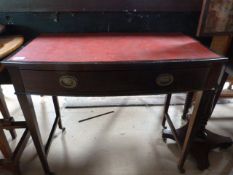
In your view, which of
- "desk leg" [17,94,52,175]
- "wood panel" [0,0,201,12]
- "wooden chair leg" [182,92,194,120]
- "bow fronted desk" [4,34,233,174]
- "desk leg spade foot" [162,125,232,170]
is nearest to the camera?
"bow fronted desk" [4,34,233,174]

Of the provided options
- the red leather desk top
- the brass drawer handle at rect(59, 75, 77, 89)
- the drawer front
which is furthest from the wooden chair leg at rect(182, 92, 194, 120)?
the brass drawer handle at rect(59, 75, 77, 89)

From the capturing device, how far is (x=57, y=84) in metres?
0.70

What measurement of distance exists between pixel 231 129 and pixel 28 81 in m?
1.49

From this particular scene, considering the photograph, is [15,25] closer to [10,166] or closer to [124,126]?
[10,166]

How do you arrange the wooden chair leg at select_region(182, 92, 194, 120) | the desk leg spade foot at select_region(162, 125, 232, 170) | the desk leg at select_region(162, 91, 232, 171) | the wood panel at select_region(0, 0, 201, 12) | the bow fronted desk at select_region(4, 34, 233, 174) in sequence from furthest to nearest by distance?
1. the wooden chair leg at select_region(182, 92, 194, 120)
2. the desk leg spade foot at select_region(162, 125, 232, 170)
3. the desk leg at select_region(162, 91, 232, 171)
4. the wood panel at select_region(0, 0, 201, 12)
5. the bow fronted desk at select_region(4, 34, 233, 174)

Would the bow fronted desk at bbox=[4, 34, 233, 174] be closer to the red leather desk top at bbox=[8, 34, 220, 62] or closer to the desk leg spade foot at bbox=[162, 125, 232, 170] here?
the red leather desk top at bbox=[8, 34, 220, 62]

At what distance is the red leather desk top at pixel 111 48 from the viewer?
68cm

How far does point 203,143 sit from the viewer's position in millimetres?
1245

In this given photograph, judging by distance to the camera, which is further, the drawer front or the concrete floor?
the concrete floor

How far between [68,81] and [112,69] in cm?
17

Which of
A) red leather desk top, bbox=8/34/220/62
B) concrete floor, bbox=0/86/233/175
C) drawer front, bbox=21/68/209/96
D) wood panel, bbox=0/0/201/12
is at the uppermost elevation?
wood panel, bbox=0/0/201/12

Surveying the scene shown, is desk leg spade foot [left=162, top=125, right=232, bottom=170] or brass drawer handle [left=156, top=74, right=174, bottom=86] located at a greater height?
brass drawer handle [left=156, top=74, right=174, bottom=86]

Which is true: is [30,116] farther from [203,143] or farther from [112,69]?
[203,143]

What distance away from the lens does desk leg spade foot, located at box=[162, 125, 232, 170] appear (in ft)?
3.86
